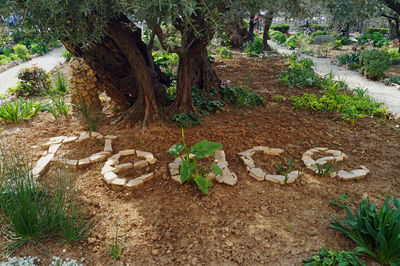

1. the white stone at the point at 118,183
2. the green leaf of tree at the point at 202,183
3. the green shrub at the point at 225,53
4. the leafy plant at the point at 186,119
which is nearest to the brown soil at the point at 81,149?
the white stone at the point at 118,183

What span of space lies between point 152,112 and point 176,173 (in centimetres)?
139

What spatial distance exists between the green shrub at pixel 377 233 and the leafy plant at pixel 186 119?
232cm

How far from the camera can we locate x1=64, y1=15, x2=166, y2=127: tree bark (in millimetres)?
4031

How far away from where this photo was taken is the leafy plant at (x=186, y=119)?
4110 mm

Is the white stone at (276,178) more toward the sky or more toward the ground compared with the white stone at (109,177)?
more toward the ground

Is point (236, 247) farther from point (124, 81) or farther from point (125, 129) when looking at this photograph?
point (124, 81)

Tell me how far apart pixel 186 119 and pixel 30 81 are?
4.11m

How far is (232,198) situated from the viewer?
291 centimetres

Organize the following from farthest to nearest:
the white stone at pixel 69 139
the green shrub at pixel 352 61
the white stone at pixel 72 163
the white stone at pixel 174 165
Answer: the green shrub at pixel 352 61 → the white stone at pixel 69 139 → the white stone at pixel 72 163 → the white stone at pixel 174 165

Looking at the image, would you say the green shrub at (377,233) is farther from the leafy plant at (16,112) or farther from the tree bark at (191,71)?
the leafy plant at (16,112)

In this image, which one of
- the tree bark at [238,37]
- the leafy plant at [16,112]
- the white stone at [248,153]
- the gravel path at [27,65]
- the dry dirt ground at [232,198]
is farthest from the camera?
the tree bark at [238,37]

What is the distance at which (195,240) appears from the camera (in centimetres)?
242

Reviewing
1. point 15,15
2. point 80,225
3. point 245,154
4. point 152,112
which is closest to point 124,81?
point 152,112

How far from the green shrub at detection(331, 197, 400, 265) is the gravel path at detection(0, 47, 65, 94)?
22.9 feet
